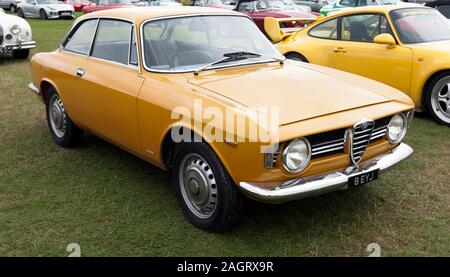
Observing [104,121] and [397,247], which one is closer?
[397,247]

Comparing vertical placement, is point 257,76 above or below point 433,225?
above

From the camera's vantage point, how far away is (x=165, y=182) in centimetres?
451

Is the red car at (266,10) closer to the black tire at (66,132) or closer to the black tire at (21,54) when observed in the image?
the black tire at (21,54)

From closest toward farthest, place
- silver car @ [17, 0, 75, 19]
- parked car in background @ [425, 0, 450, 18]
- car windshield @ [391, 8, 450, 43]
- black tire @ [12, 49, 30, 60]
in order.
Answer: car windshield @ [391, 8, 450, 43] → parked car in background @ [425, 0, 450, 18] → black tire @ [12, 49, 30, 60] → silver car @ [17, 0, 75, 19]

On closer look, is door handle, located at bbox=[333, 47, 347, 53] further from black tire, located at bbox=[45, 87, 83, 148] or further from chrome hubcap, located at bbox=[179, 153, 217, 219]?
chrome hubcap, located at bbox=[179, 153, 217, 219]

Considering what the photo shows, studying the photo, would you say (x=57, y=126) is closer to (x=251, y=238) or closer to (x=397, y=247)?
(x=251, y=238)

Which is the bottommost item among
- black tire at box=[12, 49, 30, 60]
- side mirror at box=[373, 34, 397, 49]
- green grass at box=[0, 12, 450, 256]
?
green grass at box=[0, 12, 450, 256]

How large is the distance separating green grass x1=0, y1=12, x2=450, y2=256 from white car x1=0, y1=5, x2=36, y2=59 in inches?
242

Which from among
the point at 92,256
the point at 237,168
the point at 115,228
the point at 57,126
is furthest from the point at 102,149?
the point at 237,168

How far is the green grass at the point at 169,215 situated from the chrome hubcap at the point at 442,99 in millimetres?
855

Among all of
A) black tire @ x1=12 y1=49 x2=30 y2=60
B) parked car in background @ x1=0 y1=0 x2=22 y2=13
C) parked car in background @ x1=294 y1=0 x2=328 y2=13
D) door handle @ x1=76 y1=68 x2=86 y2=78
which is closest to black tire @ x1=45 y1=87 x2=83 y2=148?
door handle @ x1=76 y1=68 x2=86 y2=78

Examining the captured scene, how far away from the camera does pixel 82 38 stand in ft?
16.8

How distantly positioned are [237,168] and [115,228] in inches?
46.9

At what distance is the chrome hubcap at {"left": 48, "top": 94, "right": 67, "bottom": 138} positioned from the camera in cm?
531
